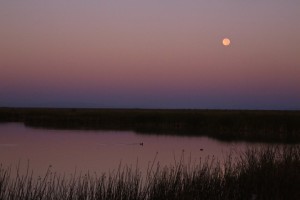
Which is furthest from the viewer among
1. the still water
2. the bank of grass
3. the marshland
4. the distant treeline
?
the distant treeline

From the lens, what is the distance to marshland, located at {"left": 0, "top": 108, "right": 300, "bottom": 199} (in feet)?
26.5

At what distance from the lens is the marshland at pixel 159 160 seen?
317 inches

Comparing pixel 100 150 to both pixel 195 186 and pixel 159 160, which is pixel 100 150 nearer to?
pixel 159 160

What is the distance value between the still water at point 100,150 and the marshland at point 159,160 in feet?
0.14

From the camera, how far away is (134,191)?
7879 mm

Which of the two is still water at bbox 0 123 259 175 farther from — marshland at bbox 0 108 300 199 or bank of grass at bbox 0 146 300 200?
bank of grass at bbox 0 146 300 200

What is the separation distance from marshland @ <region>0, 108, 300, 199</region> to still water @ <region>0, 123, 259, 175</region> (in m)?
0.04

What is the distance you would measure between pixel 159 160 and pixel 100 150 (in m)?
4.65

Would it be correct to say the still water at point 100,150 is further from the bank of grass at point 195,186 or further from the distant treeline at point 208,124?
the bank of grass at point 195,186

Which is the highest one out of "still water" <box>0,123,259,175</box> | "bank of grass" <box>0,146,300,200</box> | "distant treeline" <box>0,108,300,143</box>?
"distant treeline" <box>0,108,300,143</box>

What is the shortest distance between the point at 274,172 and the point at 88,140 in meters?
21.5

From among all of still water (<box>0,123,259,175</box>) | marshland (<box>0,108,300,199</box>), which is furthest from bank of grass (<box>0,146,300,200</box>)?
still water (<box>0,123,259,175</box>)

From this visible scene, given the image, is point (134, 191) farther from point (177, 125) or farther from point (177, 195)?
point (177, 125)

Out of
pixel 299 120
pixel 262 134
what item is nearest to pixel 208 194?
pixel 262 134
